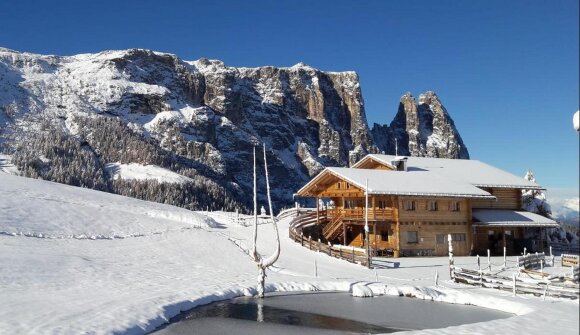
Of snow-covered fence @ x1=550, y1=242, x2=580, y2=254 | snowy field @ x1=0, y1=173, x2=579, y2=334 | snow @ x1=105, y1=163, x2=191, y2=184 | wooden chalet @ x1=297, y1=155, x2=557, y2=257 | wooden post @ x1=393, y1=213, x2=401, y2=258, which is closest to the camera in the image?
snowy field @ x1=0, y1=173, x2=579, y2=334

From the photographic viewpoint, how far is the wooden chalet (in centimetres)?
4231

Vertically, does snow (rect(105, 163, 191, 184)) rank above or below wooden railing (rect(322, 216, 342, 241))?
above

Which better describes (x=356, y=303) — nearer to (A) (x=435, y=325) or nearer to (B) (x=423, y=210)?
(A) (x=435, y=325)

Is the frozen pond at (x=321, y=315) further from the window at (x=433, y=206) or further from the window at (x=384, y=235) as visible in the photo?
the window at (x=384, y=235)

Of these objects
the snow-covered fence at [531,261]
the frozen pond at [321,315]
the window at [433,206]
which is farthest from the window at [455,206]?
the frozen pond at [321,315]

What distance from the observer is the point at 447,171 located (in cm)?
5331

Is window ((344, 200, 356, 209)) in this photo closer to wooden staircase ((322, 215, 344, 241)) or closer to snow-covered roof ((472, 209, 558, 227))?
wooden staircase ((322, 215, 344, 241))

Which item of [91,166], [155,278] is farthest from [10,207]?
[91,166]

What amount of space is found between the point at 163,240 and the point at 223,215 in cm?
2235

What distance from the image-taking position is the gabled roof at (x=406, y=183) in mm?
41625

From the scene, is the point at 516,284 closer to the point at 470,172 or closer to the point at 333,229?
the point at 333,229

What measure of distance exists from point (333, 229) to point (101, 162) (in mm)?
143139

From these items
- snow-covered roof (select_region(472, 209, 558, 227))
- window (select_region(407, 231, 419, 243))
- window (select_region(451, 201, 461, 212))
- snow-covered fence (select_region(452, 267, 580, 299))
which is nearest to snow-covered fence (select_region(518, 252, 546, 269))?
snow-covered fence (select_region(452, 267, 580, 299))

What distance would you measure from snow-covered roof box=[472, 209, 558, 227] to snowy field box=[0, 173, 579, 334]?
4487 millimetres
